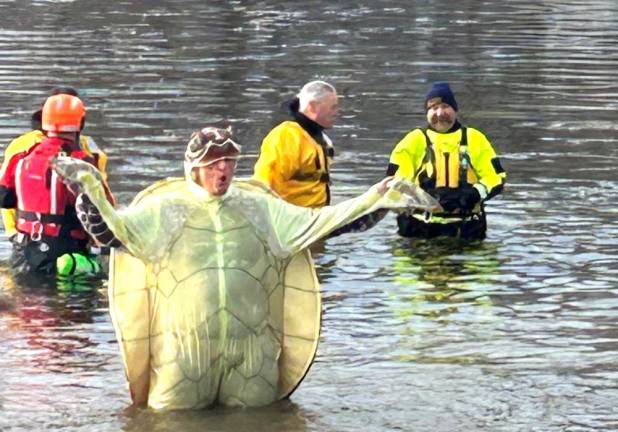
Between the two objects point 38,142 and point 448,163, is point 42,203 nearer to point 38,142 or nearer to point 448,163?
point 38,142

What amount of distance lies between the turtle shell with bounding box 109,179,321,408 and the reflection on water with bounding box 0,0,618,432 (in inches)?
8.5

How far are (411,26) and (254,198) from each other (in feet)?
91.4

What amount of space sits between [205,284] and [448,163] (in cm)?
588

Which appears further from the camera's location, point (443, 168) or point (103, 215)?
point (443, 168)

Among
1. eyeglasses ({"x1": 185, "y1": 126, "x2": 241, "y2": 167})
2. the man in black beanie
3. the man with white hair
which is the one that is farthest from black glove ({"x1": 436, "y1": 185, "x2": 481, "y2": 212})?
eyeglasses ({"x1": 185, "y1": 126, "x2": 241, "y2": 167})

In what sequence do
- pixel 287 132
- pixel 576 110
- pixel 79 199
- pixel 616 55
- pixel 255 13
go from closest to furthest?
pixel 79 199 → pixel 287 132 → pixel 576 110 → pixel 616 55 → pixel 255 13

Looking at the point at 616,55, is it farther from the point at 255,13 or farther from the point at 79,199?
the point at 79,199

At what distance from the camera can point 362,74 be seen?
28281 mm

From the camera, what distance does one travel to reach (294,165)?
49.6 feet

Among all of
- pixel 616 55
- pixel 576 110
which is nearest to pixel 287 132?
pixel 576 110

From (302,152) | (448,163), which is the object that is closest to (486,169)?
(448,163)

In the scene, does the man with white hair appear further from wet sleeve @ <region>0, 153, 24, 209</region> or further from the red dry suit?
wet sleeve @ <region>0, 153, 24, 209</region>

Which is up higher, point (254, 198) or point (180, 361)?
point (254, 198)

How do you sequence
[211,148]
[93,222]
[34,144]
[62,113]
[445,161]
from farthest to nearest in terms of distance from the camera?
[445,161] < [34,144] < [62,113] < [211,148] < [93,222]
